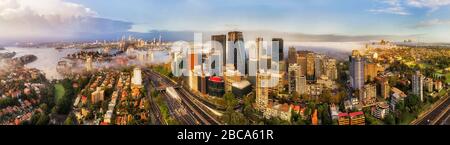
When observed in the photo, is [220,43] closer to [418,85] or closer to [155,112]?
[155,112]

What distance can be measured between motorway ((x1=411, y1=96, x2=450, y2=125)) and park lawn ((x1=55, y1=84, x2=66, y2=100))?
2.71m

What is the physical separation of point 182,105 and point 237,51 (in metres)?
0.61

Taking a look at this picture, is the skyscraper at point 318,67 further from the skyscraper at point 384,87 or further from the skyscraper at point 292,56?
the skyscraper at point 384,87

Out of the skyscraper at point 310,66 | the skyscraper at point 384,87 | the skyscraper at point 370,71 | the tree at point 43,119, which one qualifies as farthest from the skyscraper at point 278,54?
the tree at point 43,119

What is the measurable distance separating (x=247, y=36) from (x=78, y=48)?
1.31 metres

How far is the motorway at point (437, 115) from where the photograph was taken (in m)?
2.64

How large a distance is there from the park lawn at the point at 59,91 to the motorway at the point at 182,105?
2.08 ft

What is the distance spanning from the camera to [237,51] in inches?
107

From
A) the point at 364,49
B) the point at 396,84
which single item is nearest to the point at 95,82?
the point at 364,49

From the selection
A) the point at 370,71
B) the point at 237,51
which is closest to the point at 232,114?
the point at 237,51

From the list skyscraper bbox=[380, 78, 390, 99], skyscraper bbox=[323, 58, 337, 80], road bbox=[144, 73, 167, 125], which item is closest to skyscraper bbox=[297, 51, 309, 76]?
skyscraper bbox=[323, 58, 337, 80]

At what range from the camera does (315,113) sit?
267 cm
